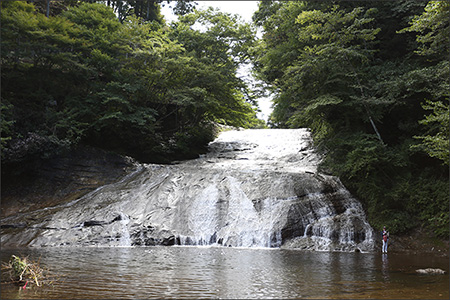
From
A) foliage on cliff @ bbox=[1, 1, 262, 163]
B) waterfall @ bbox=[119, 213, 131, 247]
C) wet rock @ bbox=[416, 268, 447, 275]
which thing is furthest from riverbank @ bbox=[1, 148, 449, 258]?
wet rock @ bbox=[416, 268, 447, 275]

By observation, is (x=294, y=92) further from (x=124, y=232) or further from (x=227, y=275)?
(x=227, y=275)

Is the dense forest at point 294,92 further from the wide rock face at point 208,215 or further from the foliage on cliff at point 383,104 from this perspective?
the wide rock face at point 208,215

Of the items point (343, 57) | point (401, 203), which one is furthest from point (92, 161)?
point (401, 203)

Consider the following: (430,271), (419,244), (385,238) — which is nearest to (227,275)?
(430,271)

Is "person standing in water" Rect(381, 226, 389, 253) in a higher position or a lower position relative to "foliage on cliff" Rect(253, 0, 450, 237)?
lower

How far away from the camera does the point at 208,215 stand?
1469cm

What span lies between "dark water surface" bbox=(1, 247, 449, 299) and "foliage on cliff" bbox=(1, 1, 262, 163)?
861 centimetres

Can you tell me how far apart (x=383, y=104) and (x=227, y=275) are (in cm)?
1274

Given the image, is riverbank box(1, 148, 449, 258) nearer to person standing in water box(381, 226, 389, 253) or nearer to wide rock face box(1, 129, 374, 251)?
person standing in water box(381, 226, 389, 253)

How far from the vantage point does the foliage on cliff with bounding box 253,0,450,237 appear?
14.2 m

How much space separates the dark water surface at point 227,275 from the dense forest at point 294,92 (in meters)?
4.94

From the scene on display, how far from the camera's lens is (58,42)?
59.9 feet

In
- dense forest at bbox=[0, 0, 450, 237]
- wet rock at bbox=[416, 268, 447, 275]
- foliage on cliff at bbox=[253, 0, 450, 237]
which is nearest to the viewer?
wet rock at bbox=[416, 268, 447, 275]

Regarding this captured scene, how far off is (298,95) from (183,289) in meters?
14.5
